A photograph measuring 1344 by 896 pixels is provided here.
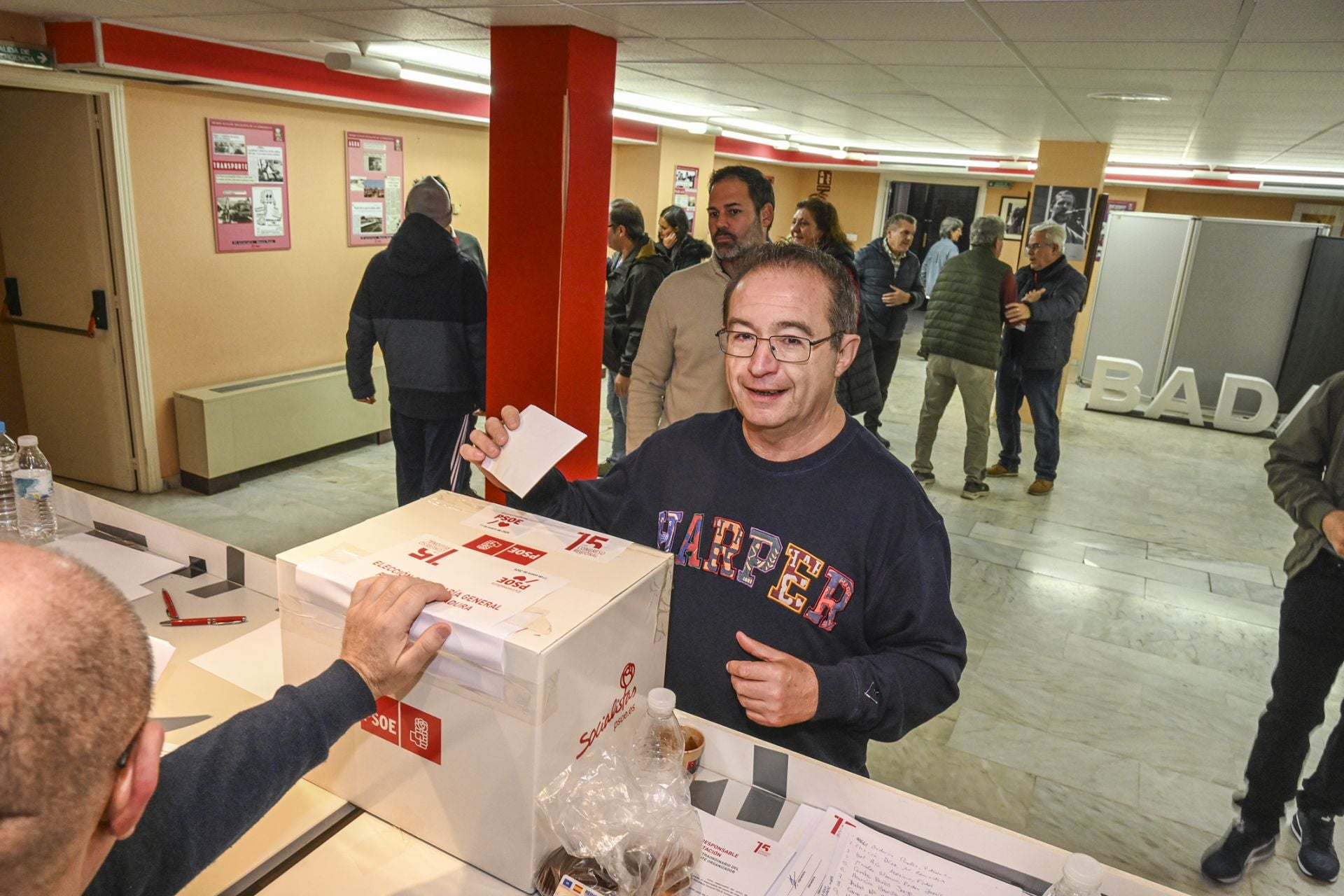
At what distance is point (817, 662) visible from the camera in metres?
1.46

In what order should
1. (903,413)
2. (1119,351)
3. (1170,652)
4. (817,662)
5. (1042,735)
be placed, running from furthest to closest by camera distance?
(1119,351)
(903,413)
(1170,652)
(1042,735)
(817,662)

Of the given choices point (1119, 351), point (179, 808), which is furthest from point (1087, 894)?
point (1119, 351)

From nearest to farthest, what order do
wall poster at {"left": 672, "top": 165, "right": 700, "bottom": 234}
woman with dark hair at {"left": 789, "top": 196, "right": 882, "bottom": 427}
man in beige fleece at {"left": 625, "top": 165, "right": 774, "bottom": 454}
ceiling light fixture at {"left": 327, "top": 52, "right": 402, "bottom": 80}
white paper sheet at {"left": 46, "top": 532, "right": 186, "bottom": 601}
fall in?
white paper sheet at {"left": 46, "top": 532, "right": 186, "bottom": 601}
man in beige fleece at {"left": 625, "top": 165, "right": 774, "bottom": 454}
ceiling light fixture at {"left": 327, "top": 52, "right": 402, "bottom": 80}
woman with dark hair at {"left": 789, "top": 196, "right": 882, "bottom": 427}
wall poster at {"left": 672, "top": 165, "right": 700, "bottom": 234}

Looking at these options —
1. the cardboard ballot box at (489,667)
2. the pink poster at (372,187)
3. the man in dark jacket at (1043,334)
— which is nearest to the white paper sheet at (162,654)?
the cardboard ballot box at (489,667)

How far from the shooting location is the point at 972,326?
5387mm

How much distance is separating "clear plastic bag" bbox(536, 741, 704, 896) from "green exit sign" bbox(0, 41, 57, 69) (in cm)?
461

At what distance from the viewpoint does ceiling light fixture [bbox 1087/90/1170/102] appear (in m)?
4.02

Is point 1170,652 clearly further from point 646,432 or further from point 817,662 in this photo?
point 817,662

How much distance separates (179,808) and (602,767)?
19.1 inches

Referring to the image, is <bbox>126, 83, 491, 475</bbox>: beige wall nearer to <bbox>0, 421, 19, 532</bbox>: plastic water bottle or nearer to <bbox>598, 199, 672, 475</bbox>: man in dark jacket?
<bbox>598, 199, 672, 475</bbox>: man in dark jacket

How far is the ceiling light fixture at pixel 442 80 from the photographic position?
482 cm

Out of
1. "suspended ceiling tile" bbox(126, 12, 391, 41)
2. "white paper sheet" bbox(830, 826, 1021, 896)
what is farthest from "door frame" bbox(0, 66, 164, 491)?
"white paper sheet" bbox(830, 826, 1021, 896)

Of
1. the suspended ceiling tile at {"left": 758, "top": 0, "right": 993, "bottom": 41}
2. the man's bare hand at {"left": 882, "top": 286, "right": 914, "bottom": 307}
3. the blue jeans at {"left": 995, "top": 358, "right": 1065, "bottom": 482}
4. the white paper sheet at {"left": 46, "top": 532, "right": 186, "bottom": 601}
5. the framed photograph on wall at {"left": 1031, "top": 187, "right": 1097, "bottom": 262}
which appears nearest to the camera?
the white paper sheet at {"left": 46, "top": 532, "right": 186, "bottom": 601}

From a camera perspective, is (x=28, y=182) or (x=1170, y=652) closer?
(x=1170, y=652)
